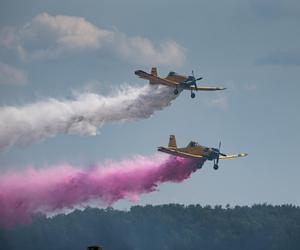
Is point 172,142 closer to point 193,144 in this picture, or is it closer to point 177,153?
point 177,153

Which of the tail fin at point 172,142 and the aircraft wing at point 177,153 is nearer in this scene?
the aircraft wing at point 177,153

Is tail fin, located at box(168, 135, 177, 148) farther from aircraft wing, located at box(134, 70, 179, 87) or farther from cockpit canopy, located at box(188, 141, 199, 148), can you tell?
aircraft wing, located at box(134, 70, 179, 87)

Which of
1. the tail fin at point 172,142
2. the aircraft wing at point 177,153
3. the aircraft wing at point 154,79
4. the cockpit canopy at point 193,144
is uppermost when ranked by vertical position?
the aircraft wing at point 154,79

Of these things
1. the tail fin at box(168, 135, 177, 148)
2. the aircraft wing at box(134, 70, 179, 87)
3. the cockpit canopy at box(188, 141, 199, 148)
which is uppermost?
the aircraft wing at box(134, 70, 179, 87)

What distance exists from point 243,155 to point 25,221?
3455 cm

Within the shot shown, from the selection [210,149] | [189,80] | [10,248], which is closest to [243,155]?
[210,149]

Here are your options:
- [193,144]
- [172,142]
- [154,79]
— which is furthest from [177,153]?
[154,79]

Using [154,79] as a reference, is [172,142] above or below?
below

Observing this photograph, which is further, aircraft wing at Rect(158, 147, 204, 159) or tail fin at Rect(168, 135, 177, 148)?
tail fin at Rect(168, 135, 177, 148)

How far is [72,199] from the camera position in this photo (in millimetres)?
127375

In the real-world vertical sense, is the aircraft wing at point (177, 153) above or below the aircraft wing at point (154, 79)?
below

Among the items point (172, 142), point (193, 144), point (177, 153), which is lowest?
point (177, 153)

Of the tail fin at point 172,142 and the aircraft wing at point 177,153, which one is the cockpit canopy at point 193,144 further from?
the tail fin at point 172,142

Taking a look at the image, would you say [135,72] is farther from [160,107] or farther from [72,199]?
[72,199]
